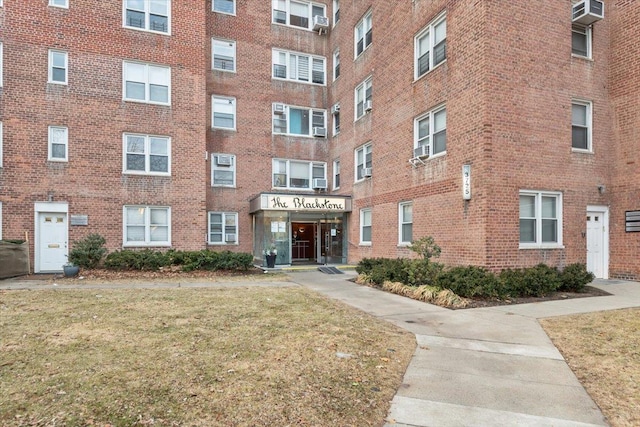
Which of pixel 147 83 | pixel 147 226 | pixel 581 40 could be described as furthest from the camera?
pixel 147 83

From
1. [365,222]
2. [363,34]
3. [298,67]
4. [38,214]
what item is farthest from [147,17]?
[365,222]

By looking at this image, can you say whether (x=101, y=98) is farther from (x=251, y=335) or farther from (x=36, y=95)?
(x=251, y=335)

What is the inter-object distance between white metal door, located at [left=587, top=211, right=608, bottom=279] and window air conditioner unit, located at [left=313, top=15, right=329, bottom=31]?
1552cm

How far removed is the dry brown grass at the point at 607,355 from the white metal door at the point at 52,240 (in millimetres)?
15856

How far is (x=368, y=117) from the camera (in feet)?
57.3

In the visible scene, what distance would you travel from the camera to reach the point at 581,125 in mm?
12422

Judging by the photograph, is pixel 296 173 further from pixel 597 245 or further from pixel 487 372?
pixel 487 372

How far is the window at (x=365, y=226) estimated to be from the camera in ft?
57.3

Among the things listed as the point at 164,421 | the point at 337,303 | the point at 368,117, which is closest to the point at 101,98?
the point at 368,117

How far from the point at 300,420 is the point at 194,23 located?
17659mm

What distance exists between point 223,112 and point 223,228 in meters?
5.63

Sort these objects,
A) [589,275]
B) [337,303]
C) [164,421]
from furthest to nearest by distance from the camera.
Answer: [589,275], [337,303], [164,421]

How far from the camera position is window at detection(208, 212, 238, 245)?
19.3m

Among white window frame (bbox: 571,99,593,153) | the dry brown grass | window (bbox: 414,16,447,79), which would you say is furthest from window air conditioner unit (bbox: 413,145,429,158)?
the dry brown grass
